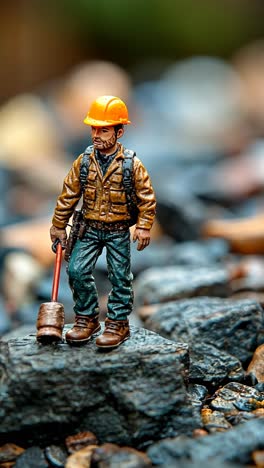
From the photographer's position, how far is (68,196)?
5.34 m

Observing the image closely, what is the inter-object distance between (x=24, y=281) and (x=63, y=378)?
16.2 feet

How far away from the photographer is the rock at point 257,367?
18.7 feet

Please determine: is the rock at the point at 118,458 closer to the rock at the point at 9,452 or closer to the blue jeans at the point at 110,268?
the rock at the point at 9,452

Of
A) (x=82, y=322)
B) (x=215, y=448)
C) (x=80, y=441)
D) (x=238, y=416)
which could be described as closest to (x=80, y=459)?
(x=80, y=441)

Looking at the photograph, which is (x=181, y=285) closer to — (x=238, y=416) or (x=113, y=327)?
(x=113, y=327)

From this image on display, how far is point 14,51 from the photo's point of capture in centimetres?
2192

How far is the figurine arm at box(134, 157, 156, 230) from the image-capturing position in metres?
5.14

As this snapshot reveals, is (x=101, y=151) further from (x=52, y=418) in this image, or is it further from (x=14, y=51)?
(x=14, y=51)

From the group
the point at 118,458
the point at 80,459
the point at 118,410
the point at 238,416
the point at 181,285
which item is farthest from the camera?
the point at 181,285

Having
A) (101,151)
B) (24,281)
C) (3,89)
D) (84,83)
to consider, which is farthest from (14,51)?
(101,151)

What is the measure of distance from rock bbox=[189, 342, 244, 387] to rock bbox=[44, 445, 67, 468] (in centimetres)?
135

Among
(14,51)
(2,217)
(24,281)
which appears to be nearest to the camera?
(24,281)

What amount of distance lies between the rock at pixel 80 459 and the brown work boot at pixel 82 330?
2.84ft

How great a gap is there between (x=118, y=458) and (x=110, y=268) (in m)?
1.55
